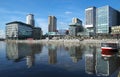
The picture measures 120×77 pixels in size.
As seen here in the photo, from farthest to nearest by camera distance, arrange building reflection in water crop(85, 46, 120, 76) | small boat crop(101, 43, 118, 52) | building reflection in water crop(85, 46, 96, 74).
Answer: small boat crop(101, 43, 118, 52) < building reflection in water crop(85, 46, 96, 74) < building reflection in water crop(85, 46, 120, 76)

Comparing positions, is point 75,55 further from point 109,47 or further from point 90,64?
point 90,64

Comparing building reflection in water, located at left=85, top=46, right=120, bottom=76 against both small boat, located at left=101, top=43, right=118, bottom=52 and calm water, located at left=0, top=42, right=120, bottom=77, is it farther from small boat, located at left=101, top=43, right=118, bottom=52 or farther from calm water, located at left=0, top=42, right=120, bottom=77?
small boat, located at left=101, top=43, right=118, bottom=52

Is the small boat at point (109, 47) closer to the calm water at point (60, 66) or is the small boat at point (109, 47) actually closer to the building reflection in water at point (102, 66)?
the calm water at point (60, 66)

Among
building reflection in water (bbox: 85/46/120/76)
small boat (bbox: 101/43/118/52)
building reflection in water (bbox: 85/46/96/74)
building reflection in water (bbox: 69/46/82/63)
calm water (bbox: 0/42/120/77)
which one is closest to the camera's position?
calm water (bbox: 0/42/120/77)

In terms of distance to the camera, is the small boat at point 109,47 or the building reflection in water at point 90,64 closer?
the building reflection in water at point 90,64

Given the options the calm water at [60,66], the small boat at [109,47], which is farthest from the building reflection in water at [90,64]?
the small boat at [109,47]

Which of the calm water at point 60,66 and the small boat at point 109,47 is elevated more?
the small boat at point 109,47

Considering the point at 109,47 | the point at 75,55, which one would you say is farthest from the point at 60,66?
the point at 109,47

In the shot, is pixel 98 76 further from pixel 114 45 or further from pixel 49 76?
pixel 114 45

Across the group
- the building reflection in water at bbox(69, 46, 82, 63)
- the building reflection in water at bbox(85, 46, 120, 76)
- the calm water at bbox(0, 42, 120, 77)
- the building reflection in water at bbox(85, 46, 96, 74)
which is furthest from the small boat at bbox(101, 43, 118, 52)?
the building reflection in water at bbox(85, 46, 120, 76)

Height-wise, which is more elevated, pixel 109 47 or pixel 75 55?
pixel 109 47

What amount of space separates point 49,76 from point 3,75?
9125mm

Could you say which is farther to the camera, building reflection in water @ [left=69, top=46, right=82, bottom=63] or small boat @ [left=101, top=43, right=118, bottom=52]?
small boat @ [left=101, top=43, right=118, bottom=52]

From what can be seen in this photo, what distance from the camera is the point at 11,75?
134 feet
